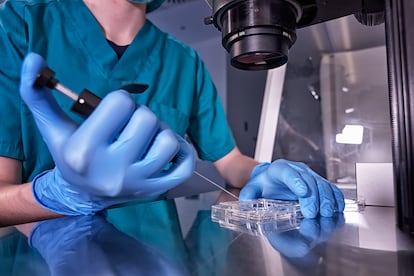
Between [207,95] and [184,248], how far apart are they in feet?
2.80

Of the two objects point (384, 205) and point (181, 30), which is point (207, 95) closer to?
point (384, 205)

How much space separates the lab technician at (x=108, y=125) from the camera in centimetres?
48

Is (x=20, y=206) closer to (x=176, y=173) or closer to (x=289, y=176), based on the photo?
(x=176, y=173)

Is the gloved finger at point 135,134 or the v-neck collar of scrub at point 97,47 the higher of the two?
the v-neck collar of scrub at point 97,47

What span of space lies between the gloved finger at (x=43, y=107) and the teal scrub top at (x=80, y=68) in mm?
169

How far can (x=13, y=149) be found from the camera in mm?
748

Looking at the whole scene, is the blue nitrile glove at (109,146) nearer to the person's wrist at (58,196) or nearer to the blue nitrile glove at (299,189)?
the person's wrist at (58,196)

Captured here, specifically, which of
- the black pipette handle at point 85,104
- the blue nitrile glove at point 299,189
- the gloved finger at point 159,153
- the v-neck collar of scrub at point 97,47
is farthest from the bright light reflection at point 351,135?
the black pipette handle at point 85,104

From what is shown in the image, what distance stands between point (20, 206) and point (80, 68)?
0.40 meters

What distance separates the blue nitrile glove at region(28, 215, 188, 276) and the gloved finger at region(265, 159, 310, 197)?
263mm

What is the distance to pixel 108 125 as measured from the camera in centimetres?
47

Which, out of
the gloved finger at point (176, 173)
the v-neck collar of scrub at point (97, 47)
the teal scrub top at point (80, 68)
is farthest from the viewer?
the v-neck collar of scrub at point (97, 47)

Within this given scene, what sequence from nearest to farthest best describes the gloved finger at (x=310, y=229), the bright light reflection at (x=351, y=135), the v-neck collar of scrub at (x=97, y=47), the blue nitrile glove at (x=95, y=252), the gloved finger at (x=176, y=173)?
the blue nitrile glove at (x=95, y=252), the gloved finger at (x=310, y=229), the gloved finger at (x=176, y=173), the v-neck collar of scrub at (x=97, y=47), the bright light reflection at (x=351, y=135)

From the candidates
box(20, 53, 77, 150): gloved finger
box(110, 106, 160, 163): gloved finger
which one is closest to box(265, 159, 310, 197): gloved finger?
box(110, 106, 160, 163): gloved finger
